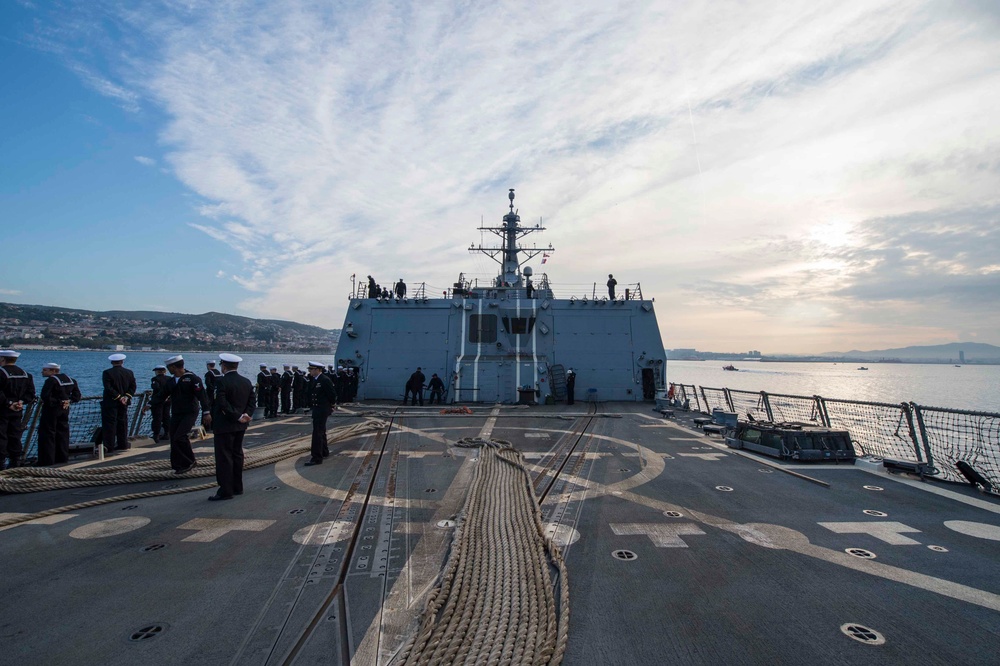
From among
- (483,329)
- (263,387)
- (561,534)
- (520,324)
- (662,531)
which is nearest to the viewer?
(561,534)

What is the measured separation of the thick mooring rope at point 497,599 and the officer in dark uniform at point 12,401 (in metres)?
6.60

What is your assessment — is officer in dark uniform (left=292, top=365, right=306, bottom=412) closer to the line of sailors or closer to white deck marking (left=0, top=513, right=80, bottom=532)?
the line of sailors

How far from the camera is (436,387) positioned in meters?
16.4

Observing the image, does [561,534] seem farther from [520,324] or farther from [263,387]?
[520,324]

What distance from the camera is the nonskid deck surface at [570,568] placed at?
253cm

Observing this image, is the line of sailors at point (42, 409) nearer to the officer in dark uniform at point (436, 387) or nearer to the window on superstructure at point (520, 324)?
the officer in dark uniform at point (436, 387)

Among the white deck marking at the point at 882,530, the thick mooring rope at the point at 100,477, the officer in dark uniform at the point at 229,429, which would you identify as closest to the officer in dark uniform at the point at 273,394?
the thick mooring rope at the point at 100,477

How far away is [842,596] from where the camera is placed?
3109 millimetres

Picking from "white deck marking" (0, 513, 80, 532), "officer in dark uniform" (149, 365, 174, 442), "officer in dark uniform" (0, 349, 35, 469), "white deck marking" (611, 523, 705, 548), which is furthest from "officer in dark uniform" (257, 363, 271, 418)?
Answer: "white deck marking" (611, 523, 705, 548)

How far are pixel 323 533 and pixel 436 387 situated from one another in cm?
1225

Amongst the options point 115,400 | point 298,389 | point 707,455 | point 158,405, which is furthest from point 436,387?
point 707,455

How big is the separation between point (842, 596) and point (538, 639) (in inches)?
83.6

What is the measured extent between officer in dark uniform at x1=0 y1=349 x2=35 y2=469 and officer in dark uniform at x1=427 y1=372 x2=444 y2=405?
1050cm

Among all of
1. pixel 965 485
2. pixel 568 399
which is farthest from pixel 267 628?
pixel 568 399
